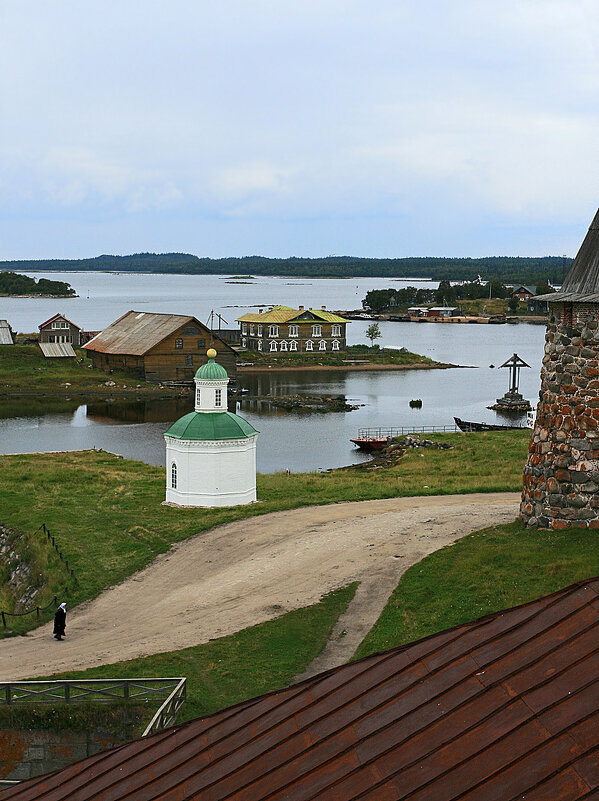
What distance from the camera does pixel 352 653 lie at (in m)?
15.1

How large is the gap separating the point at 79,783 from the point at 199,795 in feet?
3.57

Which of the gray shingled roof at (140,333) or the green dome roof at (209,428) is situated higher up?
the green dome roof at (209,428)

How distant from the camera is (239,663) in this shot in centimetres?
1506

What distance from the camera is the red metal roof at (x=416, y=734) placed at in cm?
473

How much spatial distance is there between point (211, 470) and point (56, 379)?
51.7 meters

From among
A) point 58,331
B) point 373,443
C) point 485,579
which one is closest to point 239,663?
point 485,579

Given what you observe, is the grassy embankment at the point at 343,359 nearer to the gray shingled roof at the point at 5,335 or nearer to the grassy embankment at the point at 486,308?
the gray shingled roof at the point at 5,335

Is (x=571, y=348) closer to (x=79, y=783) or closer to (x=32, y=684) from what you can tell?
(x=32, y=684)

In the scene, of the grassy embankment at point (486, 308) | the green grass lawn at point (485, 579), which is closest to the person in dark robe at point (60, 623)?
the green grass lawn at point (485, 579)

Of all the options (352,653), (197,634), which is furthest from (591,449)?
(197,634)

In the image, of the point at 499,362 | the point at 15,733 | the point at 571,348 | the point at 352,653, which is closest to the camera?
the point at 15,733

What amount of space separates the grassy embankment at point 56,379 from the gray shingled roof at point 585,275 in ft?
187

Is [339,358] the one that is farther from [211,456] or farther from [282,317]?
[211,456]

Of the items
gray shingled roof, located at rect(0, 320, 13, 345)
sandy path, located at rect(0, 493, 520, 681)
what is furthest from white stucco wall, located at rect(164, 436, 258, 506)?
gray shingled roof, located at rect(0, 320, 13, 345)
